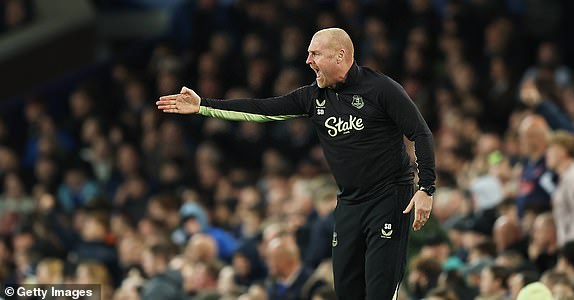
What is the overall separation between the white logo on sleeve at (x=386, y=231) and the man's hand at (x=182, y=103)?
113 centimetres

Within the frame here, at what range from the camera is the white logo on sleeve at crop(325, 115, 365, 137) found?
20.8ft

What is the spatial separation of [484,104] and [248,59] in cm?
337

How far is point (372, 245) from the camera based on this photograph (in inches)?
251

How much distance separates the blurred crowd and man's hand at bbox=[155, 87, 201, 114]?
6.92 ft

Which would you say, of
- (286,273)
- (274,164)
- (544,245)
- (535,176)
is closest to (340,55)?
(286,273)

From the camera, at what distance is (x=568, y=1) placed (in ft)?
46.0

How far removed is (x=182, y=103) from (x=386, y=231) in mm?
1231

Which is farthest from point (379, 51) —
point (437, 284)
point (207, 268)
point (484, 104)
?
point (437, 284)

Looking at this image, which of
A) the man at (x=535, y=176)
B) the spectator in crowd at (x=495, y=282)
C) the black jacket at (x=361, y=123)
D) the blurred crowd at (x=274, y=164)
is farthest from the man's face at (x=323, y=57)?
the man at (x=535, y=176)

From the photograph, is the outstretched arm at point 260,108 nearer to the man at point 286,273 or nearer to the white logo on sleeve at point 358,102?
the white logo on sleeve at point 358,102

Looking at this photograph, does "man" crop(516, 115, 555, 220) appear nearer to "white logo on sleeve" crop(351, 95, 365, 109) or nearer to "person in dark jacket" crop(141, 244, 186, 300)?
"person in dark jacket" crop(141, 244, 186, 300)

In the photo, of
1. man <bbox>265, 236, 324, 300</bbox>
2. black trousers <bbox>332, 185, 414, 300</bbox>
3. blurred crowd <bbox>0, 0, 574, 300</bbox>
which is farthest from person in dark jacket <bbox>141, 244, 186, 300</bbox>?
black trousers <bbox>332, 185, 414, 300</bbox>

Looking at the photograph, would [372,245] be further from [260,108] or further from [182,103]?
[182,103]

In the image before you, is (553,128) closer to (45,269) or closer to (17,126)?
(45,269)
